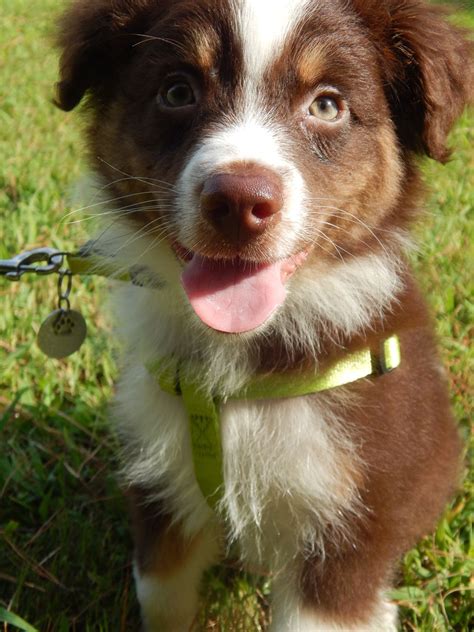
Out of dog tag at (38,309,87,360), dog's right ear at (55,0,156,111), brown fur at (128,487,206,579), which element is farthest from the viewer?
dog tag at (38,309,87,360)

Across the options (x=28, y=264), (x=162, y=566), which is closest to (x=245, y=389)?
(x=162, y=566)

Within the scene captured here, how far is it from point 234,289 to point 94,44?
0.96 m

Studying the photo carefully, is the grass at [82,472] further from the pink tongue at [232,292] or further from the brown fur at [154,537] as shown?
the pink tongue at [232,292]

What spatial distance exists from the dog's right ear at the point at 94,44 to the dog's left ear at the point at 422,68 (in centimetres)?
72

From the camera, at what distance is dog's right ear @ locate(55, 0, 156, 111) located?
281cm

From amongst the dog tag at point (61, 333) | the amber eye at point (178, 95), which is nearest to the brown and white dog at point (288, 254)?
the amber eye at point (178, 95)

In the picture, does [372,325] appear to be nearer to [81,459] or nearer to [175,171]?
[175,171]

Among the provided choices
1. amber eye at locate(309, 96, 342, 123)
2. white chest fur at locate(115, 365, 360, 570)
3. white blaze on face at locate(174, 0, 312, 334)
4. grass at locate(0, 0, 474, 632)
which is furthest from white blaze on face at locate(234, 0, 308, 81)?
white chest fur at locate(115, 365, 360, 570)

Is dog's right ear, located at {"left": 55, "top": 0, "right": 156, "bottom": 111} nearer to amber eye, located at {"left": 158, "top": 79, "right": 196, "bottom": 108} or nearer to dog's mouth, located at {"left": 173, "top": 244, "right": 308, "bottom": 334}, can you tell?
amber eye, located at {"left": 158, "top": 79, "right": 196, "bottom": 108}

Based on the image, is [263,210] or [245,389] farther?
[245,389]

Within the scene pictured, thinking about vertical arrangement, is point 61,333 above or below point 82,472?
above

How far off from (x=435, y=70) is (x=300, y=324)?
0.88 meters

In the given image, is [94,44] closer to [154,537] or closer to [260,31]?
[260,31]

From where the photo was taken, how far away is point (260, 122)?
251cm
